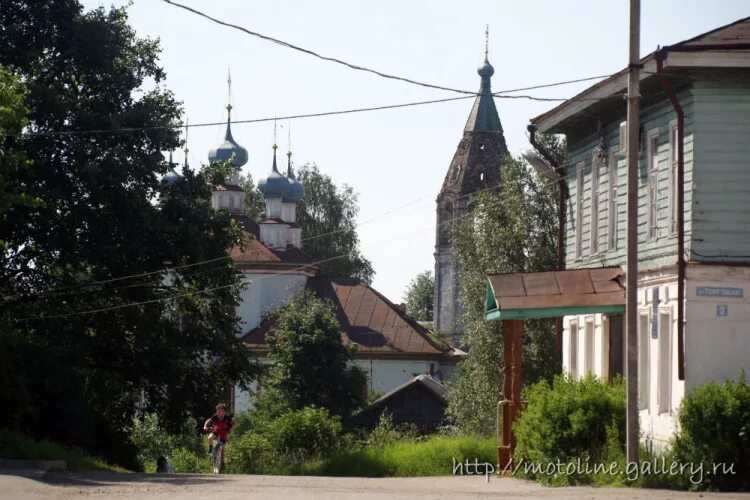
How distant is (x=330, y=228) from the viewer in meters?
110

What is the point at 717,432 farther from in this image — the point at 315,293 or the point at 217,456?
the point at 315,293

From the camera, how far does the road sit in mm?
17234

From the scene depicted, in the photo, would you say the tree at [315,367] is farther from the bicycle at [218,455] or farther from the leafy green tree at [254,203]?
the leafy green tree at [254,203]

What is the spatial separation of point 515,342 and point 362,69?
5.03m

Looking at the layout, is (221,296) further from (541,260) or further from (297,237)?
(297,237)

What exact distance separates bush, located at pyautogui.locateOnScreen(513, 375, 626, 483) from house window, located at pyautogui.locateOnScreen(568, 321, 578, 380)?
739 cm

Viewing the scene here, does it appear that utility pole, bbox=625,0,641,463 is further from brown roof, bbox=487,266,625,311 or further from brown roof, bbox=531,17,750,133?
brown roof, bbox=487,266,625,311

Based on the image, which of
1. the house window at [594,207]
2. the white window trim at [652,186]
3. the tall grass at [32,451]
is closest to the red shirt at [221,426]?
the tall grass at [32,451]

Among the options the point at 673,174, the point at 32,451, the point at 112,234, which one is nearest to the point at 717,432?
the point at 673,174

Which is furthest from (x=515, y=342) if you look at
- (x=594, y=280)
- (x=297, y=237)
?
(x=297, y=237)

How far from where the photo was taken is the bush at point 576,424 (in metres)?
21.3

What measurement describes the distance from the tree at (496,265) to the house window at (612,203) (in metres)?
24.2

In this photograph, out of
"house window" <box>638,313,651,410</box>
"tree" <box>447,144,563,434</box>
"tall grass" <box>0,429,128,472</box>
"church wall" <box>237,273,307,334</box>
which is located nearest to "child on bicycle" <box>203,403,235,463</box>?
"tall grass" <box>0,429,128,472</box>

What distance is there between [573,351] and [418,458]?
3.77m
